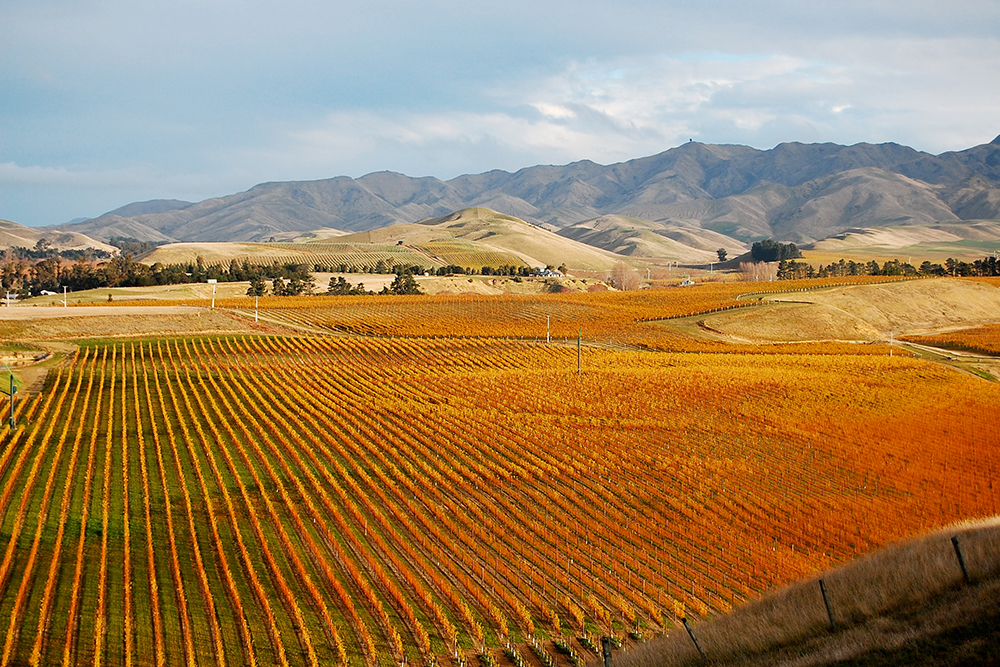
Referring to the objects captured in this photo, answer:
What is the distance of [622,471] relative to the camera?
112 feet

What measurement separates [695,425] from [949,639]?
3049 centimetres

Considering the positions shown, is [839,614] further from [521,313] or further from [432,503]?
[521,313]

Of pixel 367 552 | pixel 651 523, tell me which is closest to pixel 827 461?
pixel 651 523

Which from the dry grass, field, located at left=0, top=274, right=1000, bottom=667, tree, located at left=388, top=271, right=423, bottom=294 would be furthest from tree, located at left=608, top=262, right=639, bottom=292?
the dry grass

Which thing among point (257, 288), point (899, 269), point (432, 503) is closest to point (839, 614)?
point (432, 503)

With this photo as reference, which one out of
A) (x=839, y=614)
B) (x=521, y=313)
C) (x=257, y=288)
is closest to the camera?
(x=839, y=614)

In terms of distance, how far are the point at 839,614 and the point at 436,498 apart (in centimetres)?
1697

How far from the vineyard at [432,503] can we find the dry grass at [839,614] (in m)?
4.10

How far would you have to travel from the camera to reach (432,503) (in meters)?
29.7

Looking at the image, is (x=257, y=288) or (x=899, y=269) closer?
(x=257, y=288)

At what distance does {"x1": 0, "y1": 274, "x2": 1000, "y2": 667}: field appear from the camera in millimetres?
20594

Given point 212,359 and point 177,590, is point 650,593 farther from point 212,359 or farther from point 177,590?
point 212,359

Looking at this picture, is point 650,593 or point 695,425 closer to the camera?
point 650,593

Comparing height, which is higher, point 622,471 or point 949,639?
point 949,639
